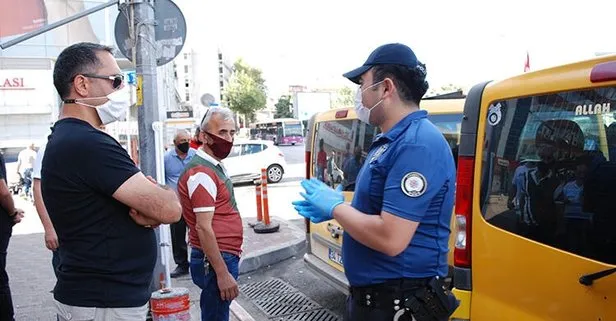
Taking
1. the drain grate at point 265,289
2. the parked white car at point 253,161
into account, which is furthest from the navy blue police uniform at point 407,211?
the parked white car at point 253,161

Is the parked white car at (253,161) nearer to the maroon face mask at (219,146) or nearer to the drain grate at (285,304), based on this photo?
the drain grate at (285,304)

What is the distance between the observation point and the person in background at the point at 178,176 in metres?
6.52

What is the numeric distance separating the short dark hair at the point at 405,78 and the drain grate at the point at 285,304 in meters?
3.50

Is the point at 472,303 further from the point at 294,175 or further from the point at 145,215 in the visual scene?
the point at 294,175

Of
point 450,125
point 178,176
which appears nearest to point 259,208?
point 178,176

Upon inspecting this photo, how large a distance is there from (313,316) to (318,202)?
3140 millimetres

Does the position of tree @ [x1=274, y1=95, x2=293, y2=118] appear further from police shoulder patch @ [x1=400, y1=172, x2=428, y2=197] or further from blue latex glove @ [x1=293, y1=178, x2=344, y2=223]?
police shoulder patch @ [x1=400, y1=172, x2=428, y2=197]

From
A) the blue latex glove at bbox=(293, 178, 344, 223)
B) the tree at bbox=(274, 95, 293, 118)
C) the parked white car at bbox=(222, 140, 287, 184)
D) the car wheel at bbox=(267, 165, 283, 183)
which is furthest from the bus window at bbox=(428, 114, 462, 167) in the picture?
the tree at bbox=(274, 95, 293, 118)

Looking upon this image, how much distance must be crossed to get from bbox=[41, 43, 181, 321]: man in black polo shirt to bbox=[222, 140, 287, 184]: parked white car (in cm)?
1475

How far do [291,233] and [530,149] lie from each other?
6418 millimetres

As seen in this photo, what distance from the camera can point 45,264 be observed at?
7262mm

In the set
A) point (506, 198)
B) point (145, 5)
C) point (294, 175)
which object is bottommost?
point (294, 175)

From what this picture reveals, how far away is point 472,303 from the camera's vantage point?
2.79 metres

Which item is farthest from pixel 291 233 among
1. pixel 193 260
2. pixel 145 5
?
pixel 193 260
